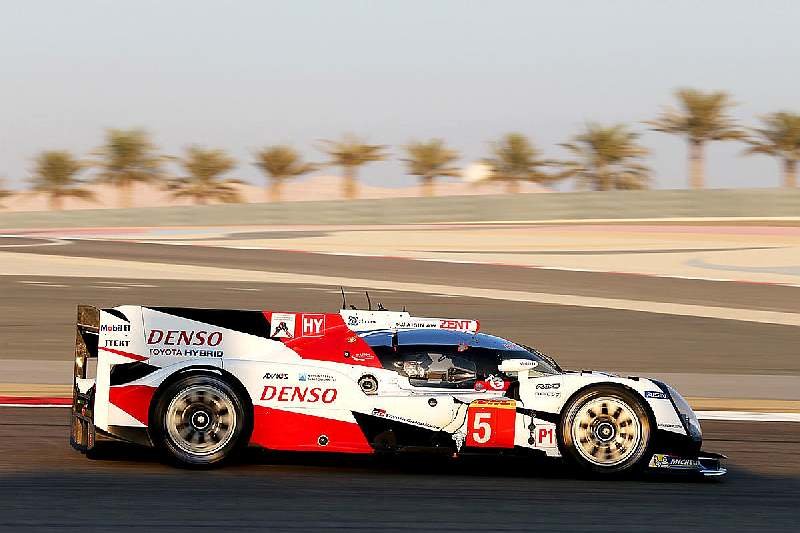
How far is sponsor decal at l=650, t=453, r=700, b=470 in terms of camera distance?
8500 millimetres

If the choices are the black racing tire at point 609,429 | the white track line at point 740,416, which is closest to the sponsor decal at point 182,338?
the black racing tire at point 609,429

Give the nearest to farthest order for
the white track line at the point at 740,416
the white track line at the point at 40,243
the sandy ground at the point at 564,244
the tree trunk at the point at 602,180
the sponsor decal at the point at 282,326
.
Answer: the sponsor decal at the point at 282,326, the white track line at the point at 740,416, the sandy ground at the point at 564,244, the white track line at the point at 40,243, the tree trunk at the point at 602,180

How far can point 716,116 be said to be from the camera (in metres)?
57.7

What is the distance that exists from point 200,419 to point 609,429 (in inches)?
108

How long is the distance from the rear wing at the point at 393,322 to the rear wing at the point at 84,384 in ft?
5.80

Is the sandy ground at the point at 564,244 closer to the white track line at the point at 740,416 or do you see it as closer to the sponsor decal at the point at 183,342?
the white track line at the point at 740,416

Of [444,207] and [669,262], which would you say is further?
[444,207]

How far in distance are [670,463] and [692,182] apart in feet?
167

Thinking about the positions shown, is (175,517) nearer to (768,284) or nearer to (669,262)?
(768,284)

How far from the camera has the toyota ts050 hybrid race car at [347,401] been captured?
838cm

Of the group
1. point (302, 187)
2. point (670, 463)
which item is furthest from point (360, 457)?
point (302, 187)

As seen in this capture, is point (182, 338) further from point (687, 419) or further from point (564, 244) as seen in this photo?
point (564, 244)

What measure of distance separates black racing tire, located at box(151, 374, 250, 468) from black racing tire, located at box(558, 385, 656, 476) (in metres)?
2.21

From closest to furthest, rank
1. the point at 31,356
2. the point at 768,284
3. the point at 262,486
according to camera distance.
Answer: the point at 262,486 < the point at 31,356 < the point at 768,284
